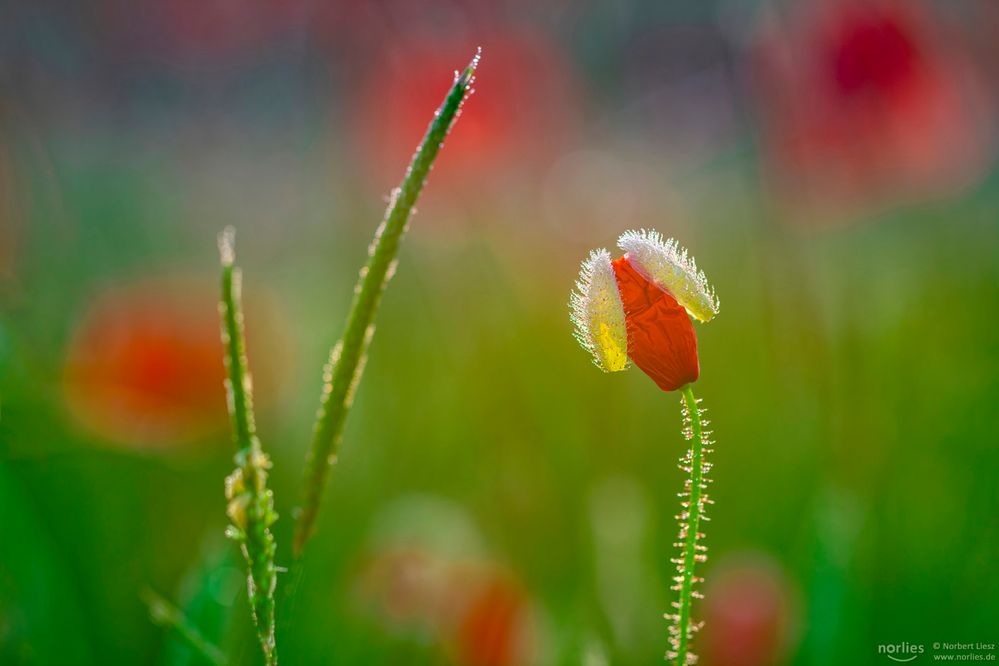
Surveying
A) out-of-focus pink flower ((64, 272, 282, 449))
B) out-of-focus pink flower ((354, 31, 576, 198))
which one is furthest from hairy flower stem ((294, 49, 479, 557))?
out-of-focus pink flower ((354, 31, 576, 198))

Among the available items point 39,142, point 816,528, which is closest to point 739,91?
point 816,528

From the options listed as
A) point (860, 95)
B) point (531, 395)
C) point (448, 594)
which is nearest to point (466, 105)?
point (531, 395)

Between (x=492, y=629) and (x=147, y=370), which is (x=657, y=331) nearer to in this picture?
(x=492, y=629)

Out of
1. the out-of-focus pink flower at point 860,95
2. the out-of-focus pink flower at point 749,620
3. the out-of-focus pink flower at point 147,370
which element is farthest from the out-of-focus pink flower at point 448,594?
the out-of-focus pink flower at point 860,95

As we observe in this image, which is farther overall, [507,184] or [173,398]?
[507,184]

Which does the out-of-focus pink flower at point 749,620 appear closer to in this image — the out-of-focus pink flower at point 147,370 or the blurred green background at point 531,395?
the blurred green background at point 531,395

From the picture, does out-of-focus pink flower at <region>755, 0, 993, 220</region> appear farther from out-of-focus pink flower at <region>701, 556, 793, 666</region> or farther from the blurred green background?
out-of-focus pink flower at <region>701, 556, 793, 666</region>

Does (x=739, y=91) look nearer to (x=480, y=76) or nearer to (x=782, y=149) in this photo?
(x=782, y=149)
